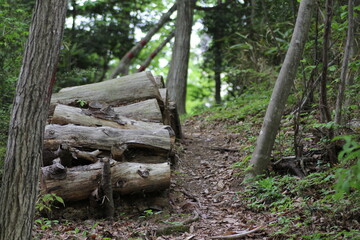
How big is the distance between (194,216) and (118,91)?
3705mm

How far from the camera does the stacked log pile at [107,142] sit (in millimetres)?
5469

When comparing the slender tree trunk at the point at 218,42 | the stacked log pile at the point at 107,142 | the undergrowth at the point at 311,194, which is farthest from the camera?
the slender tree trunk at the point at 218,42

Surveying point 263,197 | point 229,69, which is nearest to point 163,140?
point 263,197

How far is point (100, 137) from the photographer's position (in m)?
6.20

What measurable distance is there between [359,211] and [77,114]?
4.88m

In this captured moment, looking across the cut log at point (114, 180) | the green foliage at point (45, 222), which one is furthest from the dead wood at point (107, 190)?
the green foliage at point (45, 222)

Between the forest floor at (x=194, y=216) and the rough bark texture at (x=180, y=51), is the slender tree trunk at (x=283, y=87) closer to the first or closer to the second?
the forest floor at (x=194, y=216)

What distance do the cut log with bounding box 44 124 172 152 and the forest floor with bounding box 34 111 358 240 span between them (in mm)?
896

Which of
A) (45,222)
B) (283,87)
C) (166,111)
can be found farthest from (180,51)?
(45,222)

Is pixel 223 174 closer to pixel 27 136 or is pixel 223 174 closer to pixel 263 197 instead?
pixel 263 197

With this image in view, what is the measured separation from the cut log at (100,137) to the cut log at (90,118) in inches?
13.8

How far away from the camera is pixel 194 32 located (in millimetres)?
17766

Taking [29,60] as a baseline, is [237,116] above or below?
below

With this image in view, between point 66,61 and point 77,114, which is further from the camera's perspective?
point 66,61
